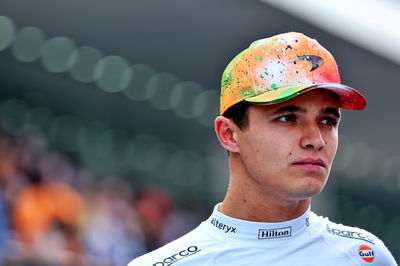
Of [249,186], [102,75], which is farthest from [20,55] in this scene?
[249,186]

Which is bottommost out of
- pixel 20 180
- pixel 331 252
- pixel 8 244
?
pixel 331 252

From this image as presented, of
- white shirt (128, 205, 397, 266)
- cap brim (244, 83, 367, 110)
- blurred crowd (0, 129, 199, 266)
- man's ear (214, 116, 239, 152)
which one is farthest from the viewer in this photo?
blurred crowd (0, 129, 199, 266)

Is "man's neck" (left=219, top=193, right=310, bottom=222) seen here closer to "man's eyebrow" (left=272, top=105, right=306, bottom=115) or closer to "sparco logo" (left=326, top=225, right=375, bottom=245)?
"sparco logo" (left=326, top=225, right=375, bottom=245)

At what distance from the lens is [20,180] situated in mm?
8680

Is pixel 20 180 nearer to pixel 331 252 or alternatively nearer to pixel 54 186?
pixel 54 186

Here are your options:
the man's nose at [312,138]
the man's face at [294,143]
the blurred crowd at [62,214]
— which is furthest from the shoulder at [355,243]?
the blurred crowd at [62,214]

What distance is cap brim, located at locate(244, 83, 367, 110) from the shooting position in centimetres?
286

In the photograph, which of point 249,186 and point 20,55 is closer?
point 249,186

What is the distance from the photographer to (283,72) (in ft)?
9.84

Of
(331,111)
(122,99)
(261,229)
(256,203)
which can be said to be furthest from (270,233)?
(122,99)

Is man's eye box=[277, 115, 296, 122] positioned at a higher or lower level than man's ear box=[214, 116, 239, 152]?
lower

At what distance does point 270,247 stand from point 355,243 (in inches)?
15.7

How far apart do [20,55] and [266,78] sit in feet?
43.6

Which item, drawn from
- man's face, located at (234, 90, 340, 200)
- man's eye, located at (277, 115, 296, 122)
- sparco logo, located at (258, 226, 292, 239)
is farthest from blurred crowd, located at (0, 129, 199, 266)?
man's eye, located at (277, 115, 296, 122)
